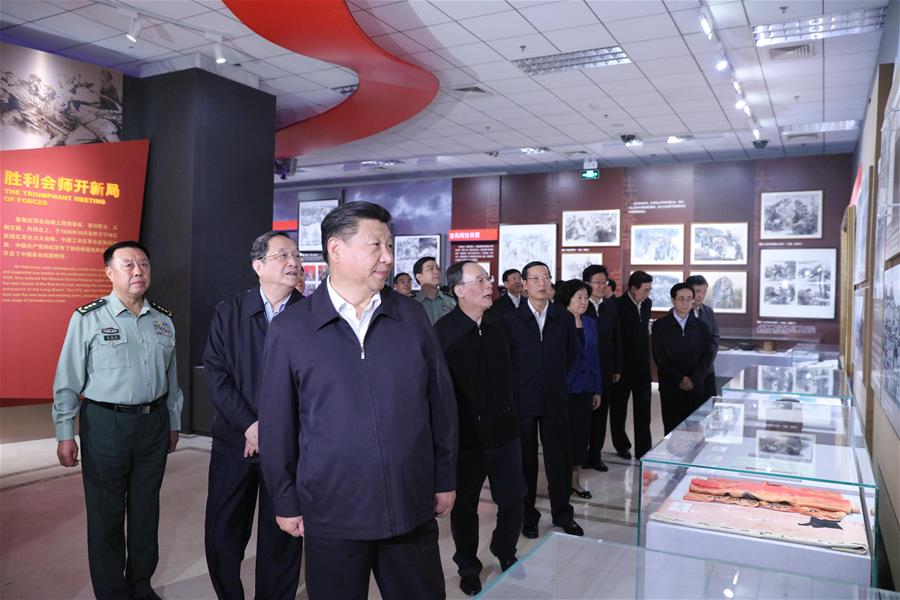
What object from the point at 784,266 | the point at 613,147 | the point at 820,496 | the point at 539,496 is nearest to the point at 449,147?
the point at 613,147

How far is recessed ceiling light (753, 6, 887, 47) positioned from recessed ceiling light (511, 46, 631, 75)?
4.11 ft

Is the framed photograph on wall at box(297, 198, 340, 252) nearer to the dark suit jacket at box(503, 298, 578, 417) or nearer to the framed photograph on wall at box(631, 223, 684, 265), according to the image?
the framed photograph on wall at box(631, 223, 684, 265)

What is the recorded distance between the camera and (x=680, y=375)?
5582mm

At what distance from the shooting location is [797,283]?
10.5 meters

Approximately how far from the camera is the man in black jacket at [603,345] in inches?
216

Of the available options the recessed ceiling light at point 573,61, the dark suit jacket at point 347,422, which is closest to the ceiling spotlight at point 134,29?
the recessed ceiling light at point 573,61

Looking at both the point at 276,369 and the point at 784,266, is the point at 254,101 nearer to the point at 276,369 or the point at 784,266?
the point at 276,369

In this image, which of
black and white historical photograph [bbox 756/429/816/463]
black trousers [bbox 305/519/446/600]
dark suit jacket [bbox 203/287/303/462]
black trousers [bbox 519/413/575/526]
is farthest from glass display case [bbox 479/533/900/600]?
black trousers [bbox 519/413/575/526]

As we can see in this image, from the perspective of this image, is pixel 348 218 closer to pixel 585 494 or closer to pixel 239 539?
pixel 239 539

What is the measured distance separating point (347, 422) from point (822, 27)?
603 cm

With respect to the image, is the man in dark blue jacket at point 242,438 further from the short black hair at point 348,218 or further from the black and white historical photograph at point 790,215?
the black and white historical photograph at point 790,215

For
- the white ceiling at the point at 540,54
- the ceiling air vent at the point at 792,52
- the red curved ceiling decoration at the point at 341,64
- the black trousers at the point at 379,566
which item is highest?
the ceiling air vent at the point at 792,52

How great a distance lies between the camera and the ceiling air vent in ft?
21.0

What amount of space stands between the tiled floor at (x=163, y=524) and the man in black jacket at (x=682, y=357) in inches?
27.5
